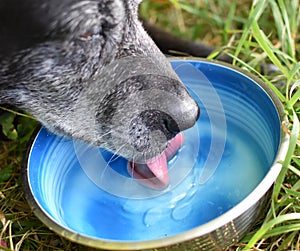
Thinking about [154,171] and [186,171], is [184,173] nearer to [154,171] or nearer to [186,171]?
[186,171]

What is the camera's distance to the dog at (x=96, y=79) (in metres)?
1.57

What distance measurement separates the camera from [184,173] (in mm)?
1889

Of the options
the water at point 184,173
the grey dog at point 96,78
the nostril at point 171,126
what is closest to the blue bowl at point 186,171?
the water at point 184,173

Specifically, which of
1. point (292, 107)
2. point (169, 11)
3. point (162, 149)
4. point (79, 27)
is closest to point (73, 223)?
point (162, 149)

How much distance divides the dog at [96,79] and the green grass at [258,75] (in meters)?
0.32

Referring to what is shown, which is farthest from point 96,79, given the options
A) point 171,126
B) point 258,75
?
point 258,75

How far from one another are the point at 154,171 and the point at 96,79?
1.05 feet

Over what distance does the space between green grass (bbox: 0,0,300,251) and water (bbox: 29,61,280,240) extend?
0.10m

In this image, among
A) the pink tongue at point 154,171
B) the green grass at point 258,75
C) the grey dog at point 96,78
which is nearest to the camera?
the grey dog at point 96,78

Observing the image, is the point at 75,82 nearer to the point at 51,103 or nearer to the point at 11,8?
the point at 51,103

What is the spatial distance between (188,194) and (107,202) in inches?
9.5

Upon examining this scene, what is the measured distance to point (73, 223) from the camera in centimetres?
174

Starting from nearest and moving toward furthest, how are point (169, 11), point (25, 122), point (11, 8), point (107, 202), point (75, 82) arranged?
point (11, 8), point (75, 82), point (107, 202), point (25, 122), point (169, 11)

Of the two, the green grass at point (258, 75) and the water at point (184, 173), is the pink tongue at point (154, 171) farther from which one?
the green grass at point (258, 75)
